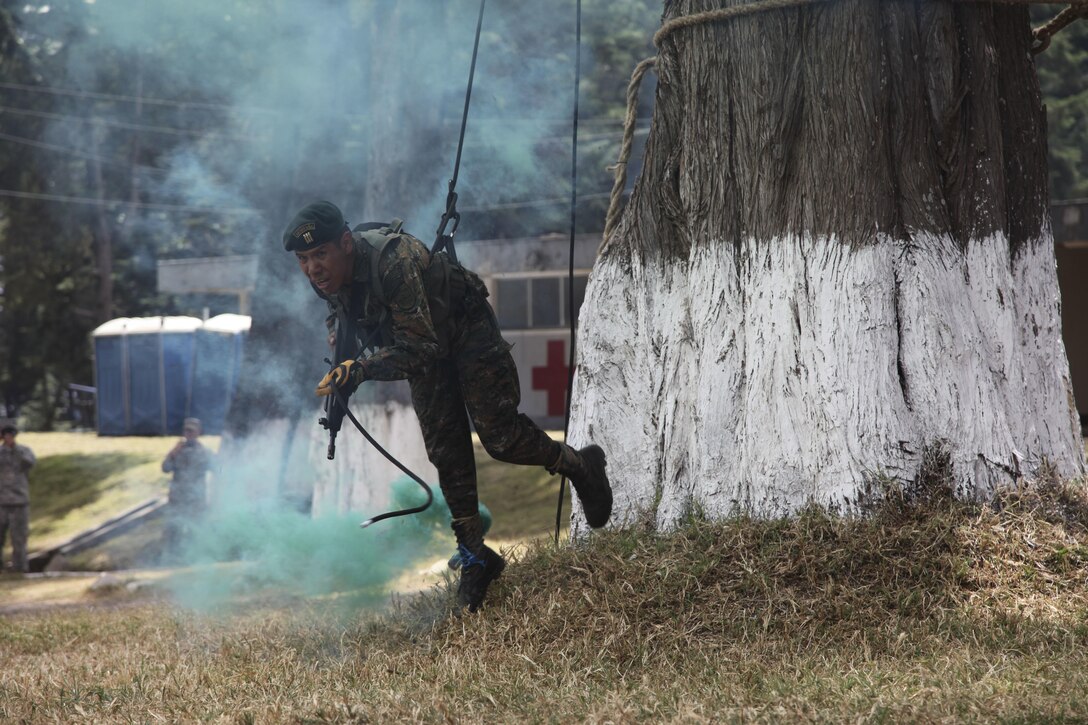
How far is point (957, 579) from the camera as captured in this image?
4527mm

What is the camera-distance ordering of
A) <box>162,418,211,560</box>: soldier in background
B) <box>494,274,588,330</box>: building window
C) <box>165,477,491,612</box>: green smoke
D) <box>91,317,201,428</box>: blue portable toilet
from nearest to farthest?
<box>165,477,491,612</box>: green smoke, <box>162,418,211,560</box>: soldier in background, <box>494,274,588,330</box>: building window, <box>91,317,201,428</box>: blue portable toilet

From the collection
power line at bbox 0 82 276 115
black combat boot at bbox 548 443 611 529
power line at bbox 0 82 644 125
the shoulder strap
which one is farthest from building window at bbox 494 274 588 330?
the shoulder strap

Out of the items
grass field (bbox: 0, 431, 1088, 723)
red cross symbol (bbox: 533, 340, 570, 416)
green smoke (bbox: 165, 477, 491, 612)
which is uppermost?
red cross symbol (bbox: 533, 340, 570, 416)

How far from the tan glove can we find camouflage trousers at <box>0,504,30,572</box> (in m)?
11.1

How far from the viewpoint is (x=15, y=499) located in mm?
14180

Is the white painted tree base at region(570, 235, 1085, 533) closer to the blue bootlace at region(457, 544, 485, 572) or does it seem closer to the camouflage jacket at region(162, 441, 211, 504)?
the blue bootlace at region(457, 544, 485, 572)

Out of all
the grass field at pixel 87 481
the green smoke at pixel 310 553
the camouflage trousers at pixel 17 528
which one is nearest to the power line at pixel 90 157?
the grass field at pixel 87 481

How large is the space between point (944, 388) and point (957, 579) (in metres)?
0.79

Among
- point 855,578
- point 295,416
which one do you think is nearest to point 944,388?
point 855,578

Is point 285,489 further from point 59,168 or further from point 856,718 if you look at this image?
point 59,168

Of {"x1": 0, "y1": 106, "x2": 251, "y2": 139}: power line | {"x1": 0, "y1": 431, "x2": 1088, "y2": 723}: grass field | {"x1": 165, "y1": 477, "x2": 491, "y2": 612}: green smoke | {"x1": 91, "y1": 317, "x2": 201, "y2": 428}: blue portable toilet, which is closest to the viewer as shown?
{"x1": 0, "y1": 431, "x2": 1088, "y2": 723}: grass field

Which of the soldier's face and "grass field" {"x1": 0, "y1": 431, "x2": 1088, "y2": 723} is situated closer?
"grass field" {"x1": 0, "y1": 431, "x2": 1088, "y2": 723}

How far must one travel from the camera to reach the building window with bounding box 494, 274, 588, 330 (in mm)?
20812

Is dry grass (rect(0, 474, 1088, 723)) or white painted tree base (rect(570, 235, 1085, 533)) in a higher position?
white painted tree base (rect(570, 235, 1085, 533))
